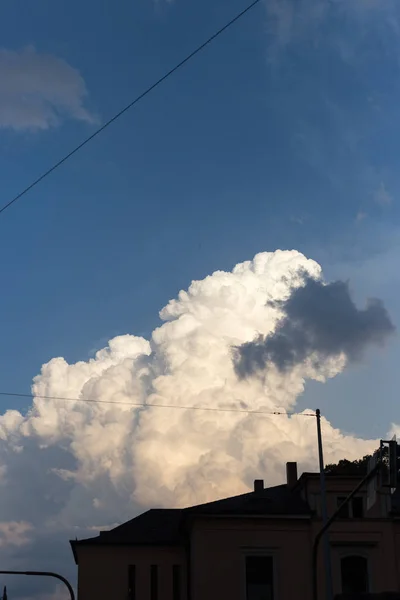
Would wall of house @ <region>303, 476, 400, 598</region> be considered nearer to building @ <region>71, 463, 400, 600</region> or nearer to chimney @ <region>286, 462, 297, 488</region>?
building @ <region>71, 463, 400, 600</region>

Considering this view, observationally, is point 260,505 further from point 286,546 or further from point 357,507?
point 357,507

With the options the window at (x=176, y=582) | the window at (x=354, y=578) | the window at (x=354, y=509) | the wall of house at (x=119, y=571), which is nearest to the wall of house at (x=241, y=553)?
the window at (x=354, y=578)

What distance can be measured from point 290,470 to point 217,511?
8765 mm

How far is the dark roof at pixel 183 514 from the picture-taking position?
3994 cm

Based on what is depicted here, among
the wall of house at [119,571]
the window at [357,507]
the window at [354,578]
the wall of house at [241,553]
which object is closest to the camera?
the wall of house at [241,553]

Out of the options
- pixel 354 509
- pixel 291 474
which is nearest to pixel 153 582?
pixel 291 474

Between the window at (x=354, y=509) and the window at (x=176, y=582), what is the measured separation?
10.4 metres

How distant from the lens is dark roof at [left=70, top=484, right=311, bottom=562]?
131 feet

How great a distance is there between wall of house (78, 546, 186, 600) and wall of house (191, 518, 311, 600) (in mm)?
5298

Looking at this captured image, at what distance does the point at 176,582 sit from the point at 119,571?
3255 millimetres

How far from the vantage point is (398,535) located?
131ft

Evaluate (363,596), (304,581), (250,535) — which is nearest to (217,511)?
(250,535)

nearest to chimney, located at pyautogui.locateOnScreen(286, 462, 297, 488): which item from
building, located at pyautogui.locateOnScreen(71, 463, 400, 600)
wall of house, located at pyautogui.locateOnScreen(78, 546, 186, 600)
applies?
building, located at pyautogui.locateOnScreen(71, 463, 400, 600)

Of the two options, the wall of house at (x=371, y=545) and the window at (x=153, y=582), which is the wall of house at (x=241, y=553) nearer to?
the wall of house at (x=371, y=545)
